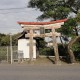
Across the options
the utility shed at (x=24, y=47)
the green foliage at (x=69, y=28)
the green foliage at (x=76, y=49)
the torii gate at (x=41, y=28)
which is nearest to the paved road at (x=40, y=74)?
the torii gate at (x=41, y=28)

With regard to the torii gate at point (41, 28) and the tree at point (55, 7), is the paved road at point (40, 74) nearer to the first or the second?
the torii gate at point (41, 28)

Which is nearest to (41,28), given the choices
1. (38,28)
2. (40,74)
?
(38,28)

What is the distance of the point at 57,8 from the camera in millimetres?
40938

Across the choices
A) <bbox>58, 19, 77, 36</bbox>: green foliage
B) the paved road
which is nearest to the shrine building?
<bbox>58, 19, 77, 36</bbox>: green foliage

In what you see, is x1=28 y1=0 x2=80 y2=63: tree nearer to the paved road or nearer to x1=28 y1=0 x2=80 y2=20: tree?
x1=28 y1=0 x2=80 y2=20: tree

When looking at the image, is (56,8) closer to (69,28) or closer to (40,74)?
(69,28)

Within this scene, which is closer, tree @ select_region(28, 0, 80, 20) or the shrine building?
the shrine building

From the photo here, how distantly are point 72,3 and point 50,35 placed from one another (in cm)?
748

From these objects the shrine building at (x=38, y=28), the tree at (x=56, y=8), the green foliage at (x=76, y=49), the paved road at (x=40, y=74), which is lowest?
the paved road at (x=40, y=74)

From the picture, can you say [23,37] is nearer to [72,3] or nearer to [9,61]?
[9,61]

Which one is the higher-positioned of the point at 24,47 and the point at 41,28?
the point at 41,28

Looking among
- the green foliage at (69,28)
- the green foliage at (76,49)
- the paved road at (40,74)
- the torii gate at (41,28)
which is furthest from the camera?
the green foliage at (69,28)

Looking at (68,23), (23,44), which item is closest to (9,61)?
(23,44)

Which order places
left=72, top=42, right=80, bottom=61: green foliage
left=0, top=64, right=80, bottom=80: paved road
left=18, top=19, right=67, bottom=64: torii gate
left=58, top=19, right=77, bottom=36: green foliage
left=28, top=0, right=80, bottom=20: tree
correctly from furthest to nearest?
left=28, top=0, right=80, bottom=20: tree < left=58, top=19, right=77, bottom=36: green foliage < left=72, top=42, right=80, bottom=61: green foliage < left=18, top=19, right=67, bottom=64: torii gate < left=0, top=64, right=80, bottom=80: paved road
